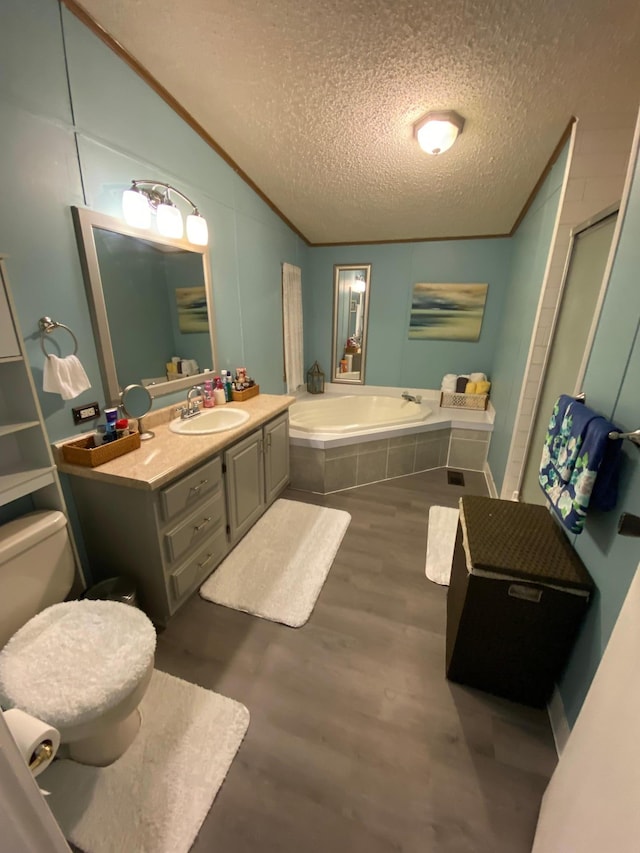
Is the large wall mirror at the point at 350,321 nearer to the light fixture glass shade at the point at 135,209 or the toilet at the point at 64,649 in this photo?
the light fixture glass shade at the point at 135,209

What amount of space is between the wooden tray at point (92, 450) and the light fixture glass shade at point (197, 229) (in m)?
1.28

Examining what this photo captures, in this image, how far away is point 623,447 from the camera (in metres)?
0.99

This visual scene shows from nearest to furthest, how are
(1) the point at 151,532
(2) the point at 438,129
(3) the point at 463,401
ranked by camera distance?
(1) the point at 151,532
(2) the point at 438,129
(3) the point at 463,401

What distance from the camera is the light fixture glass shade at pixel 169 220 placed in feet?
5.74

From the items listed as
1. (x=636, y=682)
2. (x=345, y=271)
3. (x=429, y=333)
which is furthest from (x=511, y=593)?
(x=345, y=271)

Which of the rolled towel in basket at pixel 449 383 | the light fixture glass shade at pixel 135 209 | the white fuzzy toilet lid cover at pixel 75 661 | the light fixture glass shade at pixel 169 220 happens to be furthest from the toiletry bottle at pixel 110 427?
the rolled towel in basket at pixel 449 383

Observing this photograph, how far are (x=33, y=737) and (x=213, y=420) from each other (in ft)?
5.59

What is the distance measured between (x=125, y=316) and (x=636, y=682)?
221 cm

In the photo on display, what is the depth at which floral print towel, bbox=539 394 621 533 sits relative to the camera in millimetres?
989

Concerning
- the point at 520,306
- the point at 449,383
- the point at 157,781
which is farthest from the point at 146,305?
the point at 449,383

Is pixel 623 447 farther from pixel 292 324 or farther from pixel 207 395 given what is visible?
pixel 292 324

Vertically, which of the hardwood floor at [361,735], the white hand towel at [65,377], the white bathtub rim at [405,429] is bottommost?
the hardwood floor at [361,735]

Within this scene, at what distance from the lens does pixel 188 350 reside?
6.98 ft

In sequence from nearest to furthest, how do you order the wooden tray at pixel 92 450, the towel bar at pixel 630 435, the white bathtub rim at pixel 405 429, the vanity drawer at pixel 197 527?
the towel bar at pixel 630 435 < the wooden tray at pixel 92 450 < the vanity drawer at pixel 197 527 < the white bathtub rim at pixel 405 429
